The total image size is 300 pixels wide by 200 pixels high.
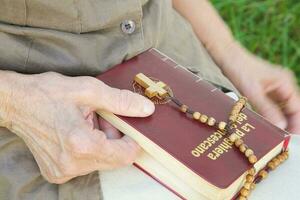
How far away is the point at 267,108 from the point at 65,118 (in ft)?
1.60

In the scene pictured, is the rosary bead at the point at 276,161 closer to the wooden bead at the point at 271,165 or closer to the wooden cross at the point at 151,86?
the wooden bead at the point at 271,165

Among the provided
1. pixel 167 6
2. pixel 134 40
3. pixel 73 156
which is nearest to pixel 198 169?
pixel 73 156

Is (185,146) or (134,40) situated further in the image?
(134,40)

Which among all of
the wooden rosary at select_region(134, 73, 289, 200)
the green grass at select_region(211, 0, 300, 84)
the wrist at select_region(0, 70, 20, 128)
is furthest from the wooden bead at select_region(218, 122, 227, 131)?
the green grass at select_region(211, 0, 300, 84)

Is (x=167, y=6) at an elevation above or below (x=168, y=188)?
above

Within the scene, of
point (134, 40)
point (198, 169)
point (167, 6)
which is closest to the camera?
point (198, 169)

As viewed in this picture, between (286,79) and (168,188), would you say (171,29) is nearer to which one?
(286,79)

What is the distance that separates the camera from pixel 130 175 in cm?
110

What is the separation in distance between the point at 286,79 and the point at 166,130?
43 cm

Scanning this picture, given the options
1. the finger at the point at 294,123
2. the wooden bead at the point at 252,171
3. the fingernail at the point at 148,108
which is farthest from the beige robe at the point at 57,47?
the finger at the point at 294,123

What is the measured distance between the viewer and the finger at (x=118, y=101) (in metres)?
1.04

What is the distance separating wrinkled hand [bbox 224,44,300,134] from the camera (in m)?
1.35

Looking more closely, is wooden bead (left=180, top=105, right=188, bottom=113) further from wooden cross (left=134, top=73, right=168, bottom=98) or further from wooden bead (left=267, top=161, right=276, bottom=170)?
wooden bead (left=267, top=161, right=276, bottom=170)

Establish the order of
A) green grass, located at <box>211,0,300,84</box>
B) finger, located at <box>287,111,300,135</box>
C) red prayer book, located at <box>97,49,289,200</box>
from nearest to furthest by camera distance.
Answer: red prayer book, located at <box>97,49,289,200</box> < finger, located at <box>287,111,300,135</box> < green grass, located at <box>211,0,300,84</box>
